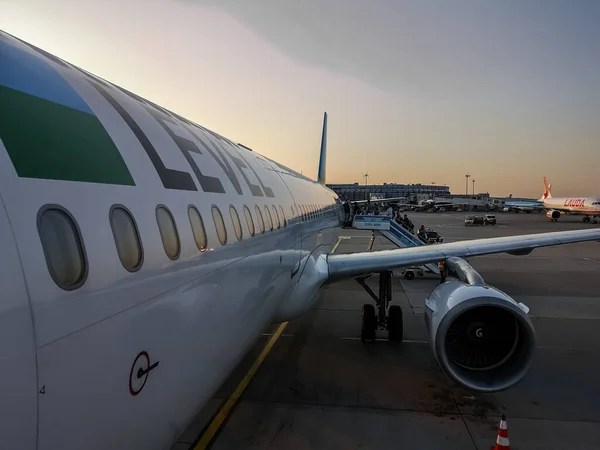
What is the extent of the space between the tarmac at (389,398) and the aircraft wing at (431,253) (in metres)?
1.53

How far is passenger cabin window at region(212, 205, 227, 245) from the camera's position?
13.5 ft

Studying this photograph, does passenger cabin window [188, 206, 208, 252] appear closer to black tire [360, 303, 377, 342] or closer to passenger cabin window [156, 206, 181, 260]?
passenger cabin window [156, 206, 181, 260]

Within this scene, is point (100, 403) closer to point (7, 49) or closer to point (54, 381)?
point (54, 381)

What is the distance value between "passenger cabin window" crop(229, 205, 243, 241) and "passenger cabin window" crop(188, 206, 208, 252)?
0.83 m

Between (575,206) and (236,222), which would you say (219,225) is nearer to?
(236,222)

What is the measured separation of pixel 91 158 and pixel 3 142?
60 centimetres

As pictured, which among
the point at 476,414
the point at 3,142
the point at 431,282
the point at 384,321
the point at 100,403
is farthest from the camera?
the point at 431,282

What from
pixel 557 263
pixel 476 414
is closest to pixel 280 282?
pixel 476 414

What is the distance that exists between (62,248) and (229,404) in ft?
16.3

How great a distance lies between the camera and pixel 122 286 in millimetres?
2512

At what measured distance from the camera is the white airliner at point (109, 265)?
6.20ft

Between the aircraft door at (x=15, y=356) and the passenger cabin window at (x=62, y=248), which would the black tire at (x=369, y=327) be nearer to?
the passenger cabin window at (x=62, y=248)

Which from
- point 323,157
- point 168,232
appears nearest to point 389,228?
point 323,157

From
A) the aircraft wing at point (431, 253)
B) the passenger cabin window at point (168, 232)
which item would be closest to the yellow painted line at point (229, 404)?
the aircraft wing at point (431, 253)
